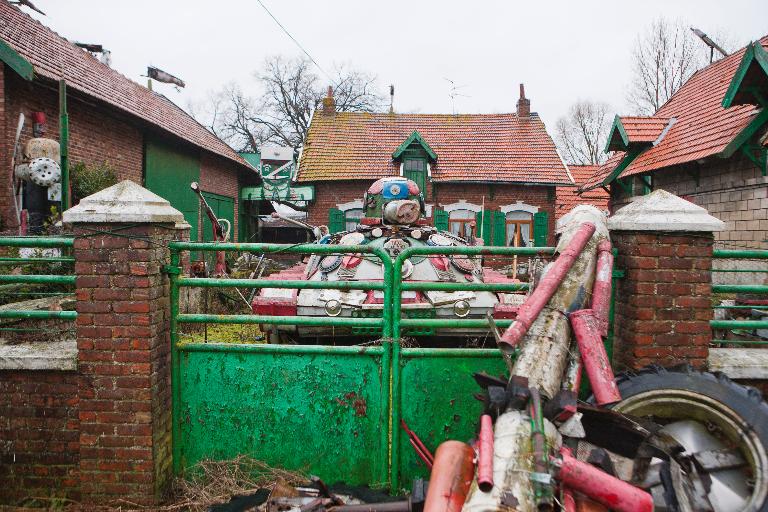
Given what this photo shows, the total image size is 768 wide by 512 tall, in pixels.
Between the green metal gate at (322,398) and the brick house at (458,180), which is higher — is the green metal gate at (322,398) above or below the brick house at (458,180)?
→ below

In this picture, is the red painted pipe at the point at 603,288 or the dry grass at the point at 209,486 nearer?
the red painted pipe at the point at 603,288

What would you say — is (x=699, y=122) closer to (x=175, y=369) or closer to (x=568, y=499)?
(x=568, y=499)

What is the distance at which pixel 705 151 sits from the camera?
371 inches

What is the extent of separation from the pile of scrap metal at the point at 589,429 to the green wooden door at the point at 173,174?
1188cm

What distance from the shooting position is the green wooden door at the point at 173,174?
13734 millimetres

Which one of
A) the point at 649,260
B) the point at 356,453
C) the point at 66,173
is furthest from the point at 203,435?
the point at 66,173

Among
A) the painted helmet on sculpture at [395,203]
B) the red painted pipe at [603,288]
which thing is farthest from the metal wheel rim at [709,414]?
the painted helmet on sculpture at [395,203]

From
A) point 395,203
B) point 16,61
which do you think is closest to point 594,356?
point 395,203

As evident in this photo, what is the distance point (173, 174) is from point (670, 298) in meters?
14.6

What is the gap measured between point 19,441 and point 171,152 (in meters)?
13.0

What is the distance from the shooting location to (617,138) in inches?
502

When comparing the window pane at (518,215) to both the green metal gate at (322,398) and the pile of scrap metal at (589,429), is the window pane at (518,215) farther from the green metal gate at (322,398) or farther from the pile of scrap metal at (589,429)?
the green metal gate at (322,398)

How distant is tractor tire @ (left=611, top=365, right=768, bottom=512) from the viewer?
105 inches

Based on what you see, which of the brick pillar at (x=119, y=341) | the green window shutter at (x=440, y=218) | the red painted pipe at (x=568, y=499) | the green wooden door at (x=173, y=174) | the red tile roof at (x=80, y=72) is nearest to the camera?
the red painted pipe at (x=568, y=499)
